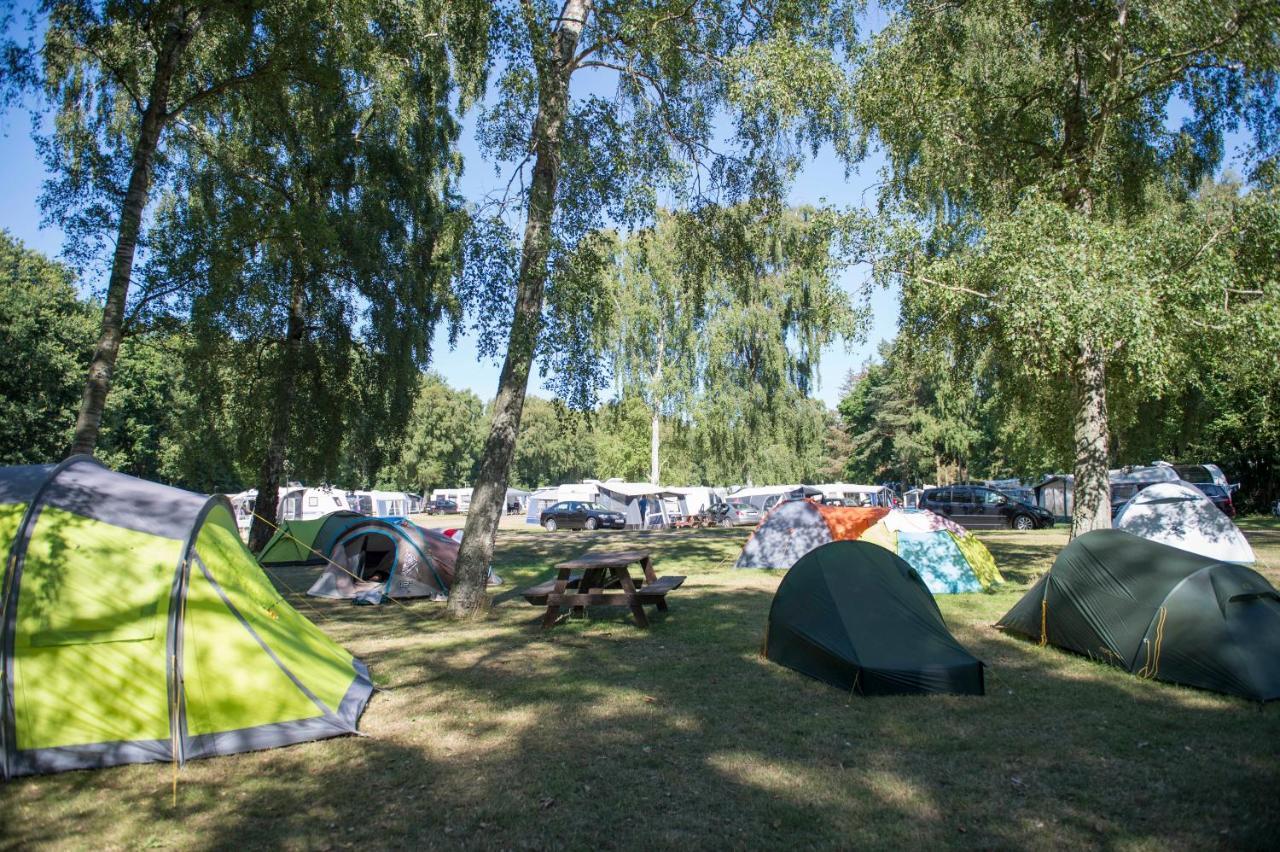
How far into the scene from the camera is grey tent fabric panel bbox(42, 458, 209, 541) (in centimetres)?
526

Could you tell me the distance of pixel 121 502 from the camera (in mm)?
5395

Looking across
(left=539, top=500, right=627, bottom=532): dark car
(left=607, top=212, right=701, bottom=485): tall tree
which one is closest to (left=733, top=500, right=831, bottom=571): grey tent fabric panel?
(left=607, top=212, right=701, bottom=485): tall tree

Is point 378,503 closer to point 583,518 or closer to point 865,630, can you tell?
point 583,518

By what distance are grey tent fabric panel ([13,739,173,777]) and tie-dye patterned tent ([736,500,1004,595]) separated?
7.74 m

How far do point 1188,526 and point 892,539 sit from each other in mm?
5538

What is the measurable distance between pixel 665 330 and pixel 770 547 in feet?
47.2

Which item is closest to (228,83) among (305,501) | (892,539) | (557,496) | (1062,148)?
(892,539)

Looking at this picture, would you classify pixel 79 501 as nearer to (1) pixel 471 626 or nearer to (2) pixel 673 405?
(1) pixel 471 626

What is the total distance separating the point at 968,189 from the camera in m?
13.4

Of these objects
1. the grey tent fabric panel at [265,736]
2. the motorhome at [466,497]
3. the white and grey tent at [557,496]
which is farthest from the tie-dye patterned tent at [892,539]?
the motorhome at [466,497]

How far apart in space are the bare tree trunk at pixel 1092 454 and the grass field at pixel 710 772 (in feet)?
18.4

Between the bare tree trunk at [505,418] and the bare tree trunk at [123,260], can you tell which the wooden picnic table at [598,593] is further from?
the bare tree trunk at [123,260]

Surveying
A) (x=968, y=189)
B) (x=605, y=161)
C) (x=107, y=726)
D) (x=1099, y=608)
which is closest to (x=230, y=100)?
(x=605, y=161)

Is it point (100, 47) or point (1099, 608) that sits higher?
point (100, 47)
